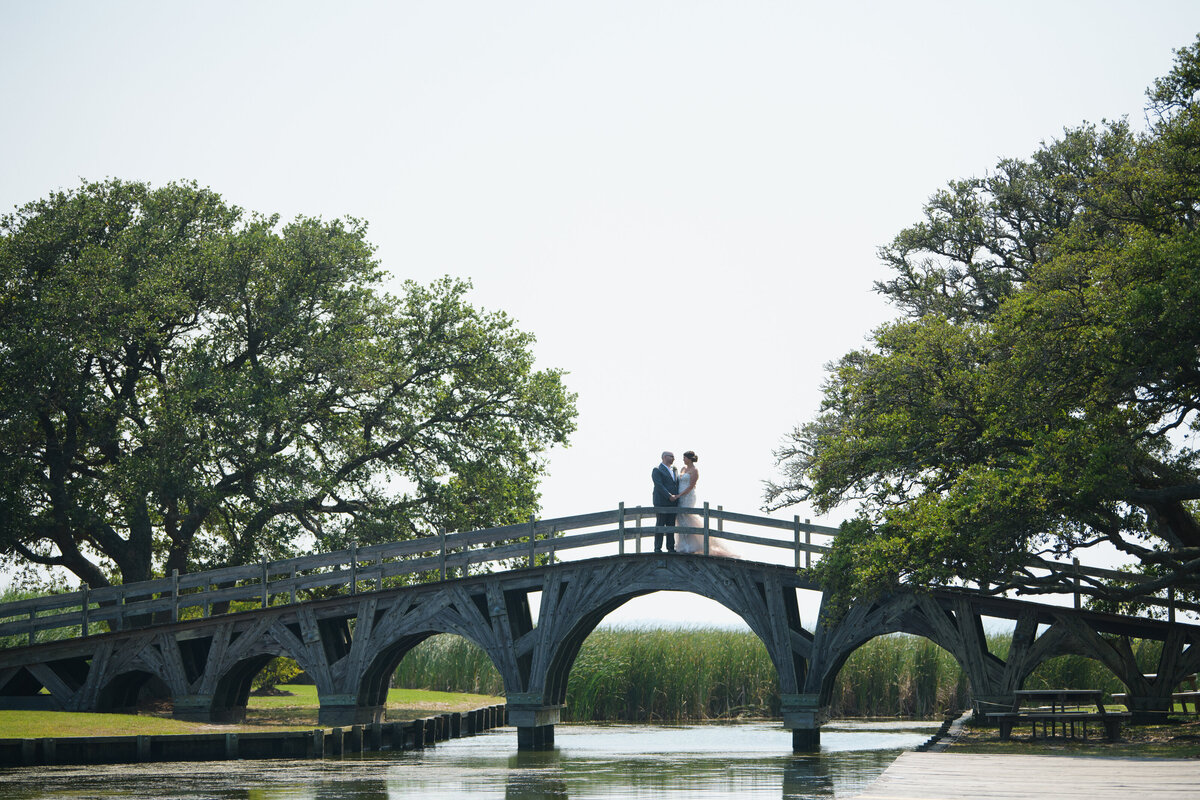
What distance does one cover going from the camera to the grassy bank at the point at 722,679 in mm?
35469

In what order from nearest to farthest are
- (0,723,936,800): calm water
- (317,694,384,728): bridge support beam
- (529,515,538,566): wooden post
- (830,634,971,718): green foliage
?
(0,723,936,800): calm water < (529,515,538,566): wooden post < (317,694,384,728): bridge support beam < (830,634,971,718): green foliage

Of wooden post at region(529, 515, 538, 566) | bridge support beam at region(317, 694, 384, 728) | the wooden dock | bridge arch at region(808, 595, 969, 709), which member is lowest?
bridge support beam at region(317, 694, 384, 728)

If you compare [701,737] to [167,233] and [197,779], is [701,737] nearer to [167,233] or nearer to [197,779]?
[197,779]

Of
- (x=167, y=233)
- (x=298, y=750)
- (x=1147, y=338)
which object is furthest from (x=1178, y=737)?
(x=167, y=233)

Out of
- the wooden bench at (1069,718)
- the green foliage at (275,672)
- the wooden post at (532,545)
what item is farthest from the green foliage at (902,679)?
the green foliage at (275,672)

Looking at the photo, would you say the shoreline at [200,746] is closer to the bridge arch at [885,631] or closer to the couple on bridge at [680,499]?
the couple on bridge at [680,499]

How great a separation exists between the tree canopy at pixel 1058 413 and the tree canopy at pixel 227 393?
1242 centimetres

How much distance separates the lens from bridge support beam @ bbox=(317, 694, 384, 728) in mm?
27953

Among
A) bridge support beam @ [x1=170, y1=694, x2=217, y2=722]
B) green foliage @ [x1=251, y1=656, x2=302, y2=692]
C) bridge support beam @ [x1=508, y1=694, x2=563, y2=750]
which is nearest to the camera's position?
bridge support beam @ [x1=508, y1=694, x2=563, y2=750]

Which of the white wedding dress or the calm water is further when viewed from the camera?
the white wedding dress

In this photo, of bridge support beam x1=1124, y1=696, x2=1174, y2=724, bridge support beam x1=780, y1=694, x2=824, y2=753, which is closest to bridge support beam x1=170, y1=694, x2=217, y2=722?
bridge support beam x1=780, y1=694, x2=824, y2=753

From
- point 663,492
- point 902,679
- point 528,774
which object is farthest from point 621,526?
point 902,679

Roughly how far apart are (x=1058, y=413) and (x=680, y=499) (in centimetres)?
889

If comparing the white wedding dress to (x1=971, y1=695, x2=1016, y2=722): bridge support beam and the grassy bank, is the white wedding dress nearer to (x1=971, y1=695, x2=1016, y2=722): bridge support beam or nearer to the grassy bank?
(x1=971, y1=695, x2=1016, y2=722): bridge support beam
